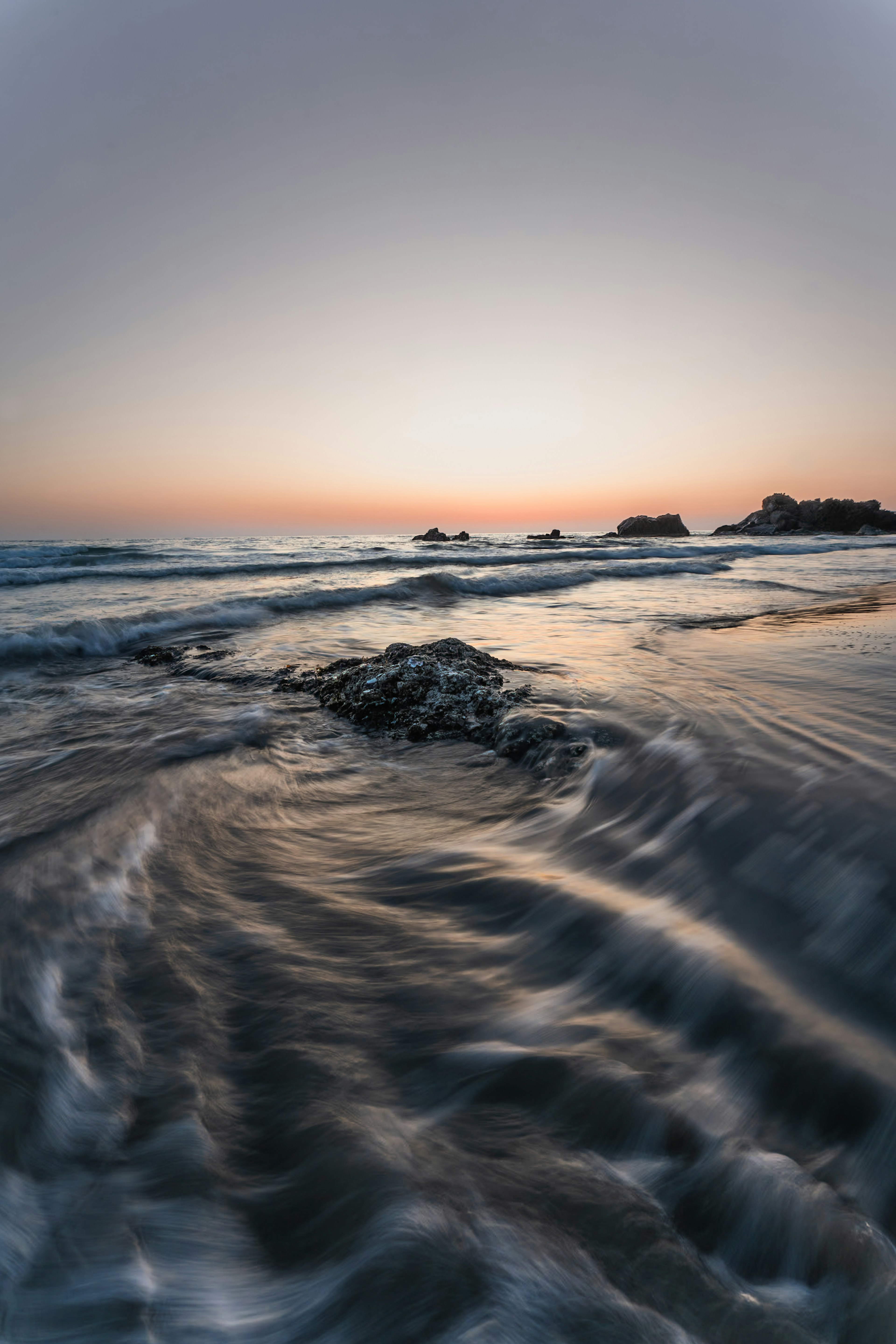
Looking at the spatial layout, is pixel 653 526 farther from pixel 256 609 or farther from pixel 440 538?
pixel 256 609

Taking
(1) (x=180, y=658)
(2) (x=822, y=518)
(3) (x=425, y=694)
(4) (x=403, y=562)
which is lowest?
(3) (x=425, y=694)

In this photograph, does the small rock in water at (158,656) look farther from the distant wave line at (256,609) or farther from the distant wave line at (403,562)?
the distant wave line at (403,562)

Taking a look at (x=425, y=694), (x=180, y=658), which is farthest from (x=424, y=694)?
(x=180, y=658)

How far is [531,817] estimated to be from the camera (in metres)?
2.89

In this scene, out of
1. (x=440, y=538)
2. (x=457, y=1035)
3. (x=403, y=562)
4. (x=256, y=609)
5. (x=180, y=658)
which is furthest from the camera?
(x=440, y=538)

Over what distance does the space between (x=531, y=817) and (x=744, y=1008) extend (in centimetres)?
135

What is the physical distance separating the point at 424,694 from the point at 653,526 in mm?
62146

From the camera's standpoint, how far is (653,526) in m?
60.8

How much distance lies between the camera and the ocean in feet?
3.51

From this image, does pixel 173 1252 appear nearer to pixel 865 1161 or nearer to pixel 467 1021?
pixel 467 1021

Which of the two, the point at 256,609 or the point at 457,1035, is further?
the point at 256,609

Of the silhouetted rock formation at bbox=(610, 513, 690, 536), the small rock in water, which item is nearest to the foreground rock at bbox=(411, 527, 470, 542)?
the silhouetted rock formation at bbox=(610, 513, 690, 536)

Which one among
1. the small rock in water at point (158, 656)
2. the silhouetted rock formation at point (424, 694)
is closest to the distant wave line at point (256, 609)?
the small rock in water at point (158, 656)

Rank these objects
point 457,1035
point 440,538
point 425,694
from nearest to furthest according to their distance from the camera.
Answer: point 457,1035
point 425,694
point 440,538
